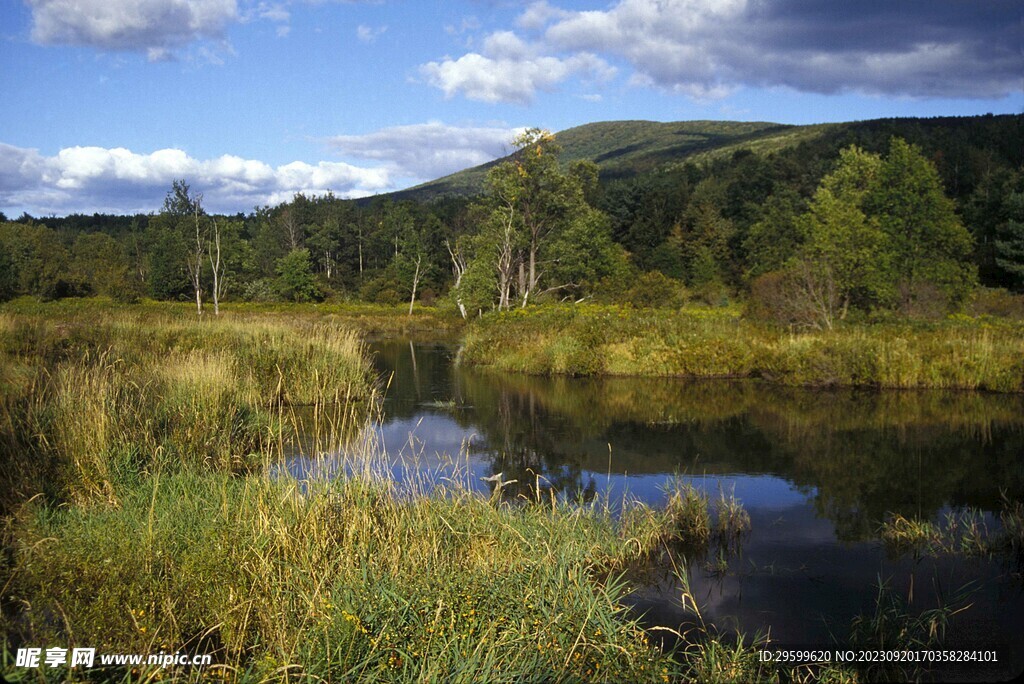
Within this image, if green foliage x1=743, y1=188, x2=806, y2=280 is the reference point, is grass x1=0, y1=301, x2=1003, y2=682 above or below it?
below

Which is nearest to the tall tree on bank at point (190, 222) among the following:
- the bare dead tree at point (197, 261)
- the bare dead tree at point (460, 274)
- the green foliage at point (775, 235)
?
the bare dead tree at point (197, 261)

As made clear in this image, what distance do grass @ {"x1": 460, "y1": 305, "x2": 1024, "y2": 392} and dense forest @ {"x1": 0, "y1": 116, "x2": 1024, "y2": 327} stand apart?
3.78 m

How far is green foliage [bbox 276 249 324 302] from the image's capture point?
6162cm

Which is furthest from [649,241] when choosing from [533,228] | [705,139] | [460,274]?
[705,139]

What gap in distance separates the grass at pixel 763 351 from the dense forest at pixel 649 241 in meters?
3.78

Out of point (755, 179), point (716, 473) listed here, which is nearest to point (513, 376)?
point (716, 473)

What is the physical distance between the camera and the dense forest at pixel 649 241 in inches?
1397

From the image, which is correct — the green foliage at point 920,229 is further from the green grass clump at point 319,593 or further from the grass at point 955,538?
the green grass clump at point 319,593

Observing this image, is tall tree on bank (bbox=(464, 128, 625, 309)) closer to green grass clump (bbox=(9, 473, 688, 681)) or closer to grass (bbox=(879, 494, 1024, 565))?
grass (bbox=(879, 494, 1024, 565))

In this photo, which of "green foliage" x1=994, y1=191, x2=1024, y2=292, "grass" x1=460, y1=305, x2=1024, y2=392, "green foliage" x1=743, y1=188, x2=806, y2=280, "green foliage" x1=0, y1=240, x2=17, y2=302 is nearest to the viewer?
"grass" x1=460, y1=305, x2=1024, y2=392

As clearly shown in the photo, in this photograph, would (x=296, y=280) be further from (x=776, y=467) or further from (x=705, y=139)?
(x=705, y=139)

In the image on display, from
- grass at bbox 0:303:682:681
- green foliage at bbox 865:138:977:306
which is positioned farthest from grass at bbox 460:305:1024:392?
grass at bbox 0:303:682:681

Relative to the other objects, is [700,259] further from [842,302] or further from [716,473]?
[716,473]

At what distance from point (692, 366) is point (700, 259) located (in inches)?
1351
